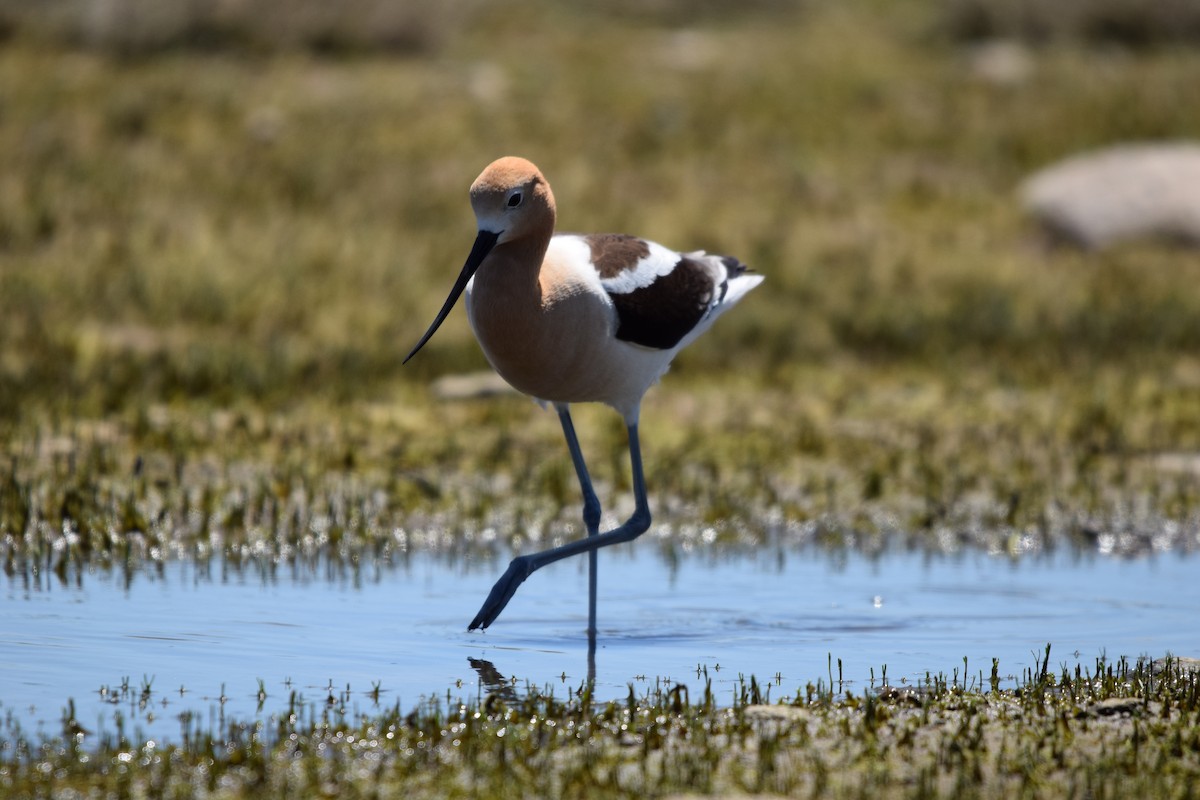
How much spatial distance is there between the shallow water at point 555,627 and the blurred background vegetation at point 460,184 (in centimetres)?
328

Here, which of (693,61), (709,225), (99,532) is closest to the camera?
(99,532)

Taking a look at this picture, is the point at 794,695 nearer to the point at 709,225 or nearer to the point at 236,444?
the point at 236,444

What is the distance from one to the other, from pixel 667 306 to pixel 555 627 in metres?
1.38

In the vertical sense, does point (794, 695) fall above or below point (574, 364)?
below

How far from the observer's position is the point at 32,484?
25.5 ft

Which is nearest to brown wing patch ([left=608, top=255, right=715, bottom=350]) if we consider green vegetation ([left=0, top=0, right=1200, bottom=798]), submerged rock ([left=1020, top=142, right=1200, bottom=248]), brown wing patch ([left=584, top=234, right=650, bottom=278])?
brown wing patch ([left=584, top=234, right=650, bottom=278])

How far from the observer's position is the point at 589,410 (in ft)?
34.9

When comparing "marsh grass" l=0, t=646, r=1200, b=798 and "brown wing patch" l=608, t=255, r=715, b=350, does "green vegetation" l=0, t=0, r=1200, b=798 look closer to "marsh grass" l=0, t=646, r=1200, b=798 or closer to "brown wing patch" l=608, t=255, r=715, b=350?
"marsh grass" l=0, t=646, r=1200, b=798

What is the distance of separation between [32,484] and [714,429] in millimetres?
4078

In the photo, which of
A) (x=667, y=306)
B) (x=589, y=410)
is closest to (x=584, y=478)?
(x=667, y=306)

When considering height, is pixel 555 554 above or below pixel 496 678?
above

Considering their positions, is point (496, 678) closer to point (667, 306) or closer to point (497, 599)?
point (497, 599)

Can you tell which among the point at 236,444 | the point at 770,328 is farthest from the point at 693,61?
the point at 236,444

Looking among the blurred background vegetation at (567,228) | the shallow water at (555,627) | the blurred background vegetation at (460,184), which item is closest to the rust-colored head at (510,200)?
the shallow water at (555,627)
